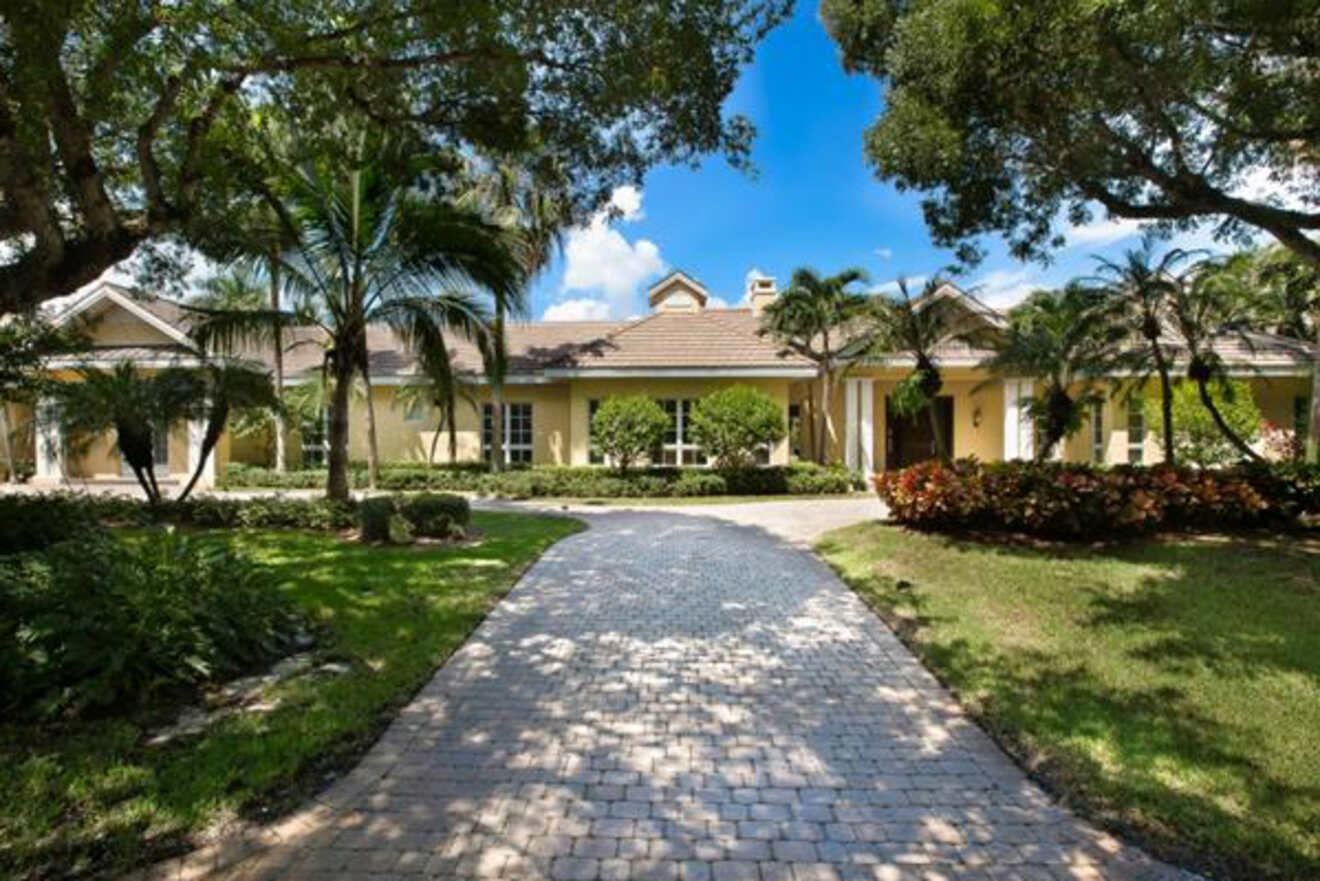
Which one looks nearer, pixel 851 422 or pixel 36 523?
pixel 36 523

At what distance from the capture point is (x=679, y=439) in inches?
745

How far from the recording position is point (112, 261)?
515 cm

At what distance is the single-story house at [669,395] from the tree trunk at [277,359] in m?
0.72

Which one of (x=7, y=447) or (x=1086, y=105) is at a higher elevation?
(x=1086, y=105)

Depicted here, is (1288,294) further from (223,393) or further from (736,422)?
(223,393)

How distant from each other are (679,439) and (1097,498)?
11.1m

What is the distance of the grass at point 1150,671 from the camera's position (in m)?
3.19

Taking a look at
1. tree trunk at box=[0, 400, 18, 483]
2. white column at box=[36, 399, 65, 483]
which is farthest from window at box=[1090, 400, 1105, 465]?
tree trunk at box=[0, 400, 18, 483]

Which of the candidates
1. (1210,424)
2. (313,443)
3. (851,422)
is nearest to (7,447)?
(313,443)

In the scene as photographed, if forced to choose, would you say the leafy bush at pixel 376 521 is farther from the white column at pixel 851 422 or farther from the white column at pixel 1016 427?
the white column at pixel 1016 427

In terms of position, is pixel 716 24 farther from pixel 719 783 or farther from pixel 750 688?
pixel 719 783

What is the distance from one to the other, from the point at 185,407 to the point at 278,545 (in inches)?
125

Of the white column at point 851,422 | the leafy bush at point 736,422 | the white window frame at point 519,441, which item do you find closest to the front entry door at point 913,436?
the white column at point 851,422

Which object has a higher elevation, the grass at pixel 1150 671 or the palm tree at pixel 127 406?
the palm tree at pixel 127 406
